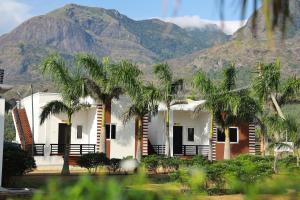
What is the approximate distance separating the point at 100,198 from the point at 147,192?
289 millimetres

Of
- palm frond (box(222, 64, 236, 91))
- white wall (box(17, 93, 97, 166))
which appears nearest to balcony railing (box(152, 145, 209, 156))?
palm frond (box(222, 64, 236, 91))

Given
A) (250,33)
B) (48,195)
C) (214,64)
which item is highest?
(214,64)

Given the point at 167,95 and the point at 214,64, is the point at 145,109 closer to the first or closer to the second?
the point at 167,95

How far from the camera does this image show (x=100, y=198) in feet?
8.03

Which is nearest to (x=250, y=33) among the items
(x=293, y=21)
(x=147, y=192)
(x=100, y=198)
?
(x=293, y=21)

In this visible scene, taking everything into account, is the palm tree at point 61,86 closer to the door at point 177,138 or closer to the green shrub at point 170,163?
the green shrub at point 170,163

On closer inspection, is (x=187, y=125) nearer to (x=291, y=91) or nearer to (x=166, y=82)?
(x=291, y=91)

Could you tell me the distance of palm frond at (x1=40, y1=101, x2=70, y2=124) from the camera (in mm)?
23312

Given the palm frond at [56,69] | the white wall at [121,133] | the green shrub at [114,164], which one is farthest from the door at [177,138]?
the palm frond at [56,69]

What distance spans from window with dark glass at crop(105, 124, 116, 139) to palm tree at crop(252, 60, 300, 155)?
25.0ft

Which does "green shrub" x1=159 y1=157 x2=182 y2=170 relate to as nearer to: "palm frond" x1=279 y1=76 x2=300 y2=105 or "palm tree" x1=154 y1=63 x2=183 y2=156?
"palm tree" x1=154 y1=63 x2=183 y2=156

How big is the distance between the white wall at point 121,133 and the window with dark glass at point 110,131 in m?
0.17

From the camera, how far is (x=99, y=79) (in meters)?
25.2

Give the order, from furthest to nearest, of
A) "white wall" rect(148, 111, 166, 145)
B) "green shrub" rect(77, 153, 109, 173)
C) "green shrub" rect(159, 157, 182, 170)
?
"white wall" rect(148, 111, 166, 145) → "green shrub" rect(159, 157, 182, 170) → "green shrub" rect(77, 153, 109, 173)
